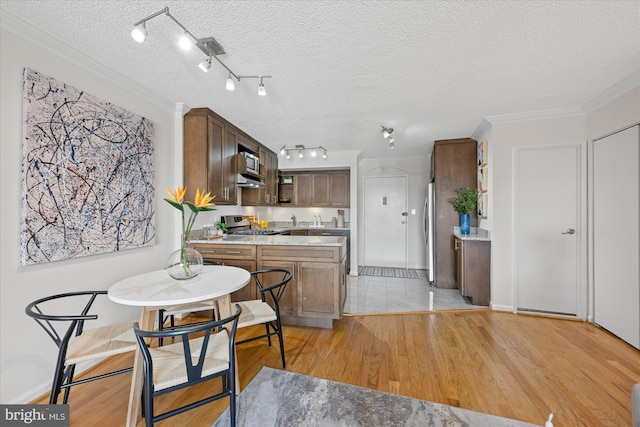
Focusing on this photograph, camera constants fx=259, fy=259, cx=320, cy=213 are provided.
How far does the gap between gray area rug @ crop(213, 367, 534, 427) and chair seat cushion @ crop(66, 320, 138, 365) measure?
709 millimetres

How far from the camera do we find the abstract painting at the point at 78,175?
1.69 meters

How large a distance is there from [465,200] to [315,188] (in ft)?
9.36

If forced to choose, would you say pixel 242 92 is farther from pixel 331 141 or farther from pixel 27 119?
pixel 331 141

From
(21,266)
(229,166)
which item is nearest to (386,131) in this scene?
(229,166)

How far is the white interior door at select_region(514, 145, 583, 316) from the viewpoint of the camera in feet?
9.91

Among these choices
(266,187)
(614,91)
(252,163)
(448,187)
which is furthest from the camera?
(266,187)

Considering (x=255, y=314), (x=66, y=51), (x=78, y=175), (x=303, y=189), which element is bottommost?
(x=255, y=314)

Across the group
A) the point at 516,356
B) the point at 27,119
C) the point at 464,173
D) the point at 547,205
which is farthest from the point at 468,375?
the point at 27,119

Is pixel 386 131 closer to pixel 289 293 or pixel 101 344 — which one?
pixel 289 293

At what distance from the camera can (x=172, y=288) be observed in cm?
→ 155

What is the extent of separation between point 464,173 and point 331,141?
7.21ft

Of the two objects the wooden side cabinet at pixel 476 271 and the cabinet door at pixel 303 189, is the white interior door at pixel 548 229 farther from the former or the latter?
the cabinet door at pixel 303 189

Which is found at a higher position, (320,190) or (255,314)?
(320,190)

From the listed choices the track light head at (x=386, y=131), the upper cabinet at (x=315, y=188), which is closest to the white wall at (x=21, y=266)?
the track light head at (x=386, y=131)
